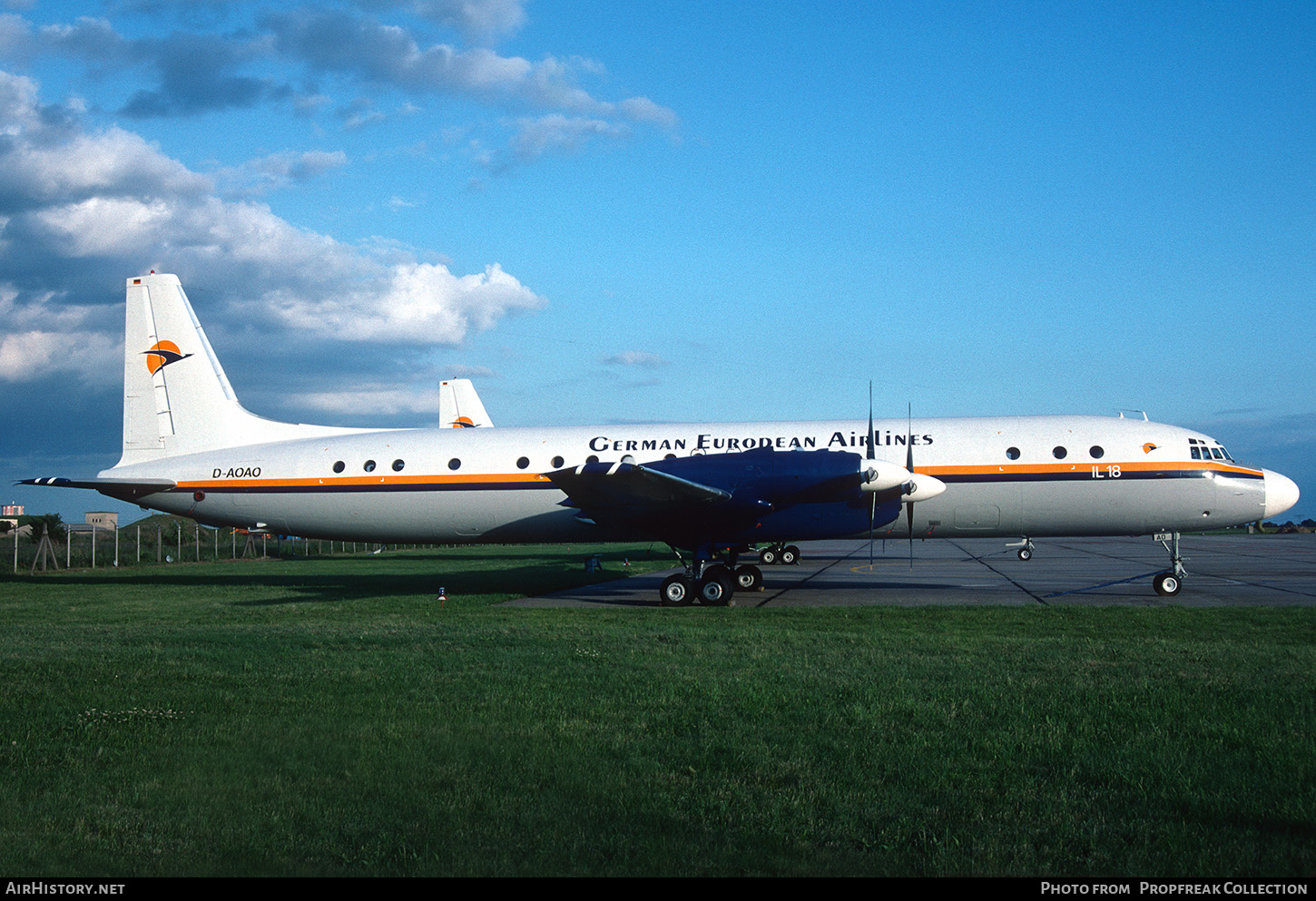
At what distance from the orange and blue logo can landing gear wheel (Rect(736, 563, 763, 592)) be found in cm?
1504

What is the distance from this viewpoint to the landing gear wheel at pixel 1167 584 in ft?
67.5

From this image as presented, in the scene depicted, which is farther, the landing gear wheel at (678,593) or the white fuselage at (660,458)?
the white fuselage at (660,458)

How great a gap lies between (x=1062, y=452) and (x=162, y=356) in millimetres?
21682

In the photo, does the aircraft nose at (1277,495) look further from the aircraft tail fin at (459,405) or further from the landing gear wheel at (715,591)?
the aircraft tail fin at (459,405)

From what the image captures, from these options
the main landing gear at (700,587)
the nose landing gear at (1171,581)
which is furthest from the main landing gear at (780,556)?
the nose landing gear at (1171,581)

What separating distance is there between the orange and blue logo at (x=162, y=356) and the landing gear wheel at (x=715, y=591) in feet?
47.9

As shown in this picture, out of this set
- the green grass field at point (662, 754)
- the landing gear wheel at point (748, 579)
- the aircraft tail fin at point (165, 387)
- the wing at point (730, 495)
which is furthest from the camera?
the aircraft tail fin at point (165, 387)

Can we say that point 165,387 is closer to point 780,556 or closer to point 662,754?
point 780,556

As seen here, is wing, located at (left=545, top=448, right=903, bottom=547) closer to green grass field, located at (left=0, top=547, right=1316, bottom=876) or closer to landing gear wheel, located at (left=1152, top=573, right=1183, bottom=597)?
green grass field, located at (left=0, top=547, right=1316, bottom=876)

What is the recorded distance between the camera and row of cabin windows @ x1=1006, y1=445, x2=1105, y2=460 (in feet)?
67.1

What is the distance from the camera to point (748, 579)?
77.2ft

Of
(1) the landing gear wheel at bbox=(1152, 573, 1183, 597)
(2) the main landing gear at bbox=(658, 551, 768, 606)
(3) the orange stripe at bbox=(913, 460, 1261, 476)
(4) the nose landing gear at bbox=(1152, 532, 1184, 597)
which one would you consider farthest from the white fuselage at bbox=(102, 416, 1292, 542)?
(2) the main landing gear at bbox=(658, 551, 768, 606)

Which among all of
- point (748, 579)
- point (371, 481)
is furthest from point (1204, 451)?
point (371, 481)
